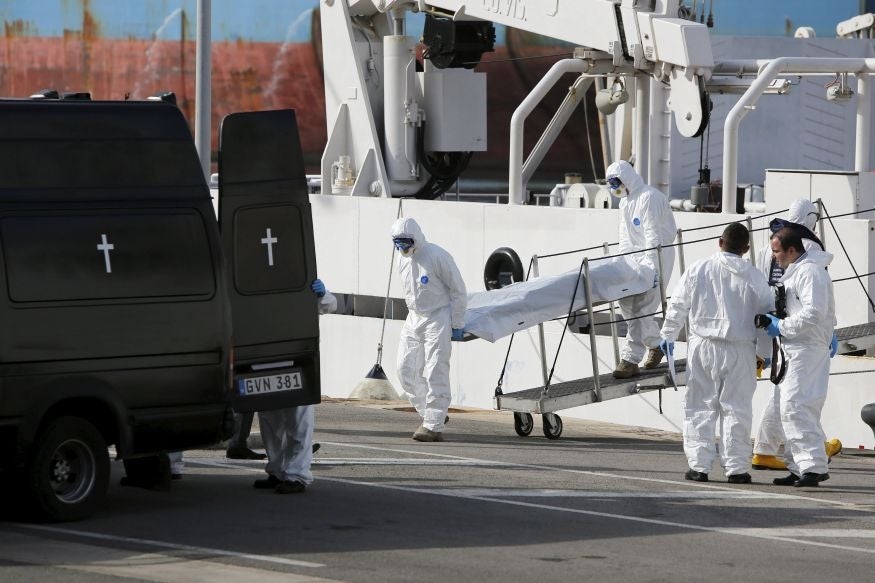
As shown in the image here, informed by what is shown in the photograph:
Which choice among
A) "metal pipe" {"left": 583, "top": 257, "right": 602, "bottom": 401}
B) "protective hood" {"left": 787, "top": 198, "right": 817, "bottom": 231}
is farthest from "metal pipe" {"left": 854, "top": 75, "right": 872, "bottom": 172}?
"metal pipe" {"left": 583, "top": 257, "right": 602, "bottom": 401}

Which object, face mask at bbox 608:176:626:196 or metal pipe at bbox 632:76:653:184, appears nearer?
face mask at bbox 608:176:626:196

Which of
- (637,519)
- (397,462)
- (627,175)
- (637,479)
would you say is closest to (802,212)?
(627,175)

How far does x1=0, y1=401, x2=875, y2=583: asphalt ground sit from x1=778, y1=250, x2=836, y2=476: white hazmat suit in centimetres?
33

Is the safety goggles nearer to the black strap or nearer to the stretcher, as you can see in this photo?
the stretcher

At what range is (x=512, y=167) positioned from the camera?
60.4 ft

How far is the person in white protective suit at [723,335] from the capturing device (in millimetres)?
11109

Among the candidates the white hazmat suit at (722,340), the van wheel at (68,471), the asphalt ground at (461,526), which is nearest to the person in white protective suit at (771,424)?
the asphalt ground at (461,526)

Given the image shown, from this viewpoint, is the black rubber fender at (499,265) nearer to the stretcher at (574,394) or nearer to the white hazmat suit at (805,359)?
the stretcher at (574,394)

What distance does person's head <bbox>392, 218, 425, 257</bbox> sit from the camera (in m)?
13.4

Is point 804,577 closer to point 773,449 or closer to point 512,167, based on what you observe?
point 773,449

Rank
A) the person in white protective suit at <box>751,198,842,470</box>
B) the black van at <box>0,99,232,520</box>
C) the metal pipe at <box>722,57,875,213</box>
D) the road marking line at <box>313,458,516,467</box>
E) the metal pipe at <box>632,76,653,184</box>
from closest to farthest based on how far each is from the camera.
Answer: the black van at <box>0,99,232,520</box>, the road marking line at <box>313,458,516,467</box>, the person in white protective suit at <box>751,198,842,470</box>, the metal pipe at <box>722,57,875,213</box>, the metal pipe at <box>632,76,653,184</box>

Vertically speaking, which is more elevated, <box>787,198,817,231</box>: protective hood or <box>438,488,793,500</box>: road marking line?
<box>787,198,817,231</box>: protective hood

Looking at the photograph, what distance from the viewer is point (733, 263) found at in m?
11.1

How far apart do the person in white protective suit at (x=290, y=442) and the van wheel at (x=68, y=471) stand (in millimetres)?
1339
